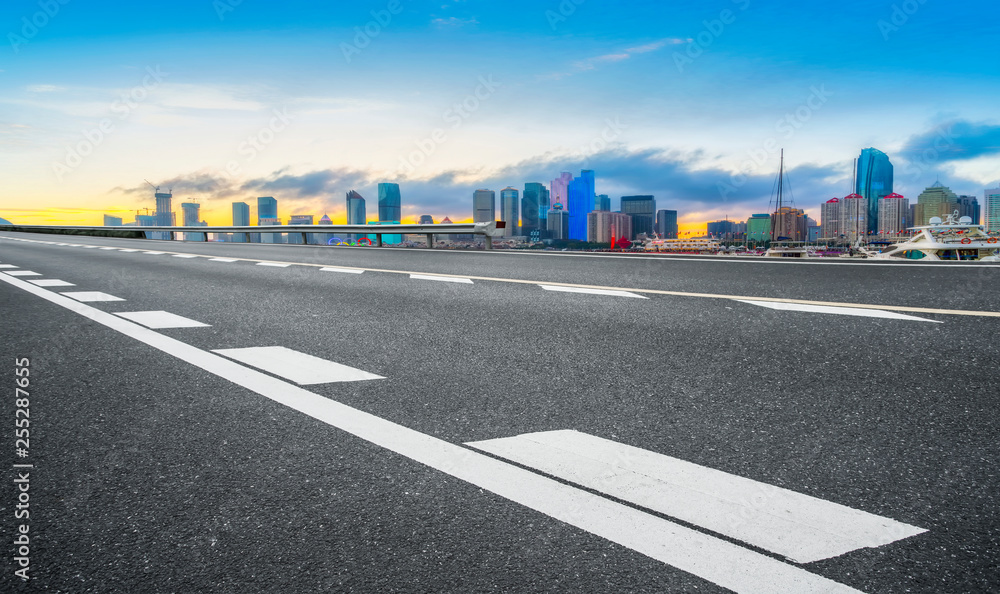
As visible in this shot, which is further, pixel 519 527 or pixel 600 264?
pixel 600 264

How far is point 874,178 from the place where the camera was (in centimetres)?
13400

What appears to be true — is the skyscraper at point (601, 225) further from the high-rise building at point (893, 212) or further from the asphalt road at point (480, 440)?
the high-rise building at point (893, 212)

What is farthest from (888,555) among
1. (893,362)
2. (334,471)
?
(893,362)

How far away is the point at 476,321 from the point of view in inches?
218

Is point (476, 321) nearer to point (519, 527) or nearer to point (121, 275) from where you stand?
point (519, 527)

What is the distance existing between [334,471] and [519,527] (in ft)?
2.48

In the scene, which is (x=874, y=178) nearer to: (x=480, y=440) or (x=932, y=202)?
(x=932, y=202)

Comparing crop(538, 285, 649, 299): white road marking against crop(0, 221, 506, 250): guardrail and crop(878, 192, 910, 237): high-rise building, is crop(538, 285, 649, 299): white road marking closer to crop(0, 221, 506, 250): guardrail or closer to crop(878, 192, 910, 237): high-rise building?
crop(0, 221, 506, 250): guardrail

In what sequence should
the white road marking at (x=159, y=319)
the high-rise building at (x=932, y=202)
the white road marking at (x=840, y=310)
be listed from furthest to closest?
the high-rise building at (x=932, y=202) → the white road marking at (x=159, y=319) → the white road marking at (x=840, y=310)

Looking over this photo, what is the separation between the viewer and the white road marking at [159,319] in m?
5.58

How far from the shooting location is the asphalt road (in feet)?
5.40

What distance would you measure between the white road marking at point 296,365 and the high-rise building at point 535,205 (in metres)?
47.7

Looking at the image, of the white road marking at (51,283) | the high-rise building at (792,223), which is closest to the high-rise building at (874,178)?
the high-rise building at (792,223)

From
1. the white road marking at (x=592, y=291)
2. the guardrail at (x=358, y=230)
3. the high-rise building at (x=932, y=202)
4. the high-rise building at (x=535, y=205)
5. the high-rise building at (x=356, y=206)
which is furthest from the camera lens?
the high-rise building at (x=932, y=202)
